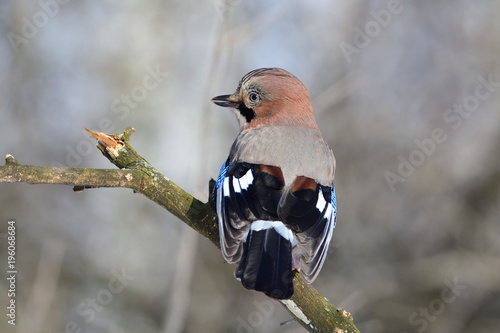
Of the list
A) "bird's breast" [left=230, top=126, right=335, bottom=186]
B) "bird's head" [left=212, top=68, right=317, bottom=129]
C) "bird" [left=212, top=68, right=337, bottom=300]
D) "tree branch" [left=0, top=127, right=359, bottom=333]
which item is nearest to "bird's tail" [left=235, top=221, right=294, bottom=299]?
"bird" [left=212, top=68, right=337, bottom=300]

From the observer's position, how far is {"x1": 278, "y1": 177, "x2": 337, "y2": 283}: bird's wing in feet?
11.3

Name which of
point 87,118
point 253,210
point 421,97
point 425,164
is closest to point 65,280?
point 87,118

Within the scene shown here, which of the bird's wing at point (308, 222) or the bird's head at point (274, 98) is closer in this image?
the bird's wing at point (308, 222)

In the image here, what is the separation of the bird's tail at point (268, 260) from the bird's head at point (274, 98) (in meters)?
1.02

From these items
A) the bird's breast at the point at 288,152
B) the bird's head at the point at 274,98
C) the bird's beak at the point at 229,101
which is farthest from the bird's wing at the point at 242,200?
the bird's beak at the point at 229,101

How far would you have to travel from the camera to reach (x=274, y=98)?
4.18 m

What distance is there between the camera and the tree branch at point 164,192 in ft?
10.6

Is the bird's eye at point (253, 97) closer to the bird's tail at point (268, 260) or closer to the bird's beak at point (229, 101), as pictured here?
the bird's beak at point (229, 101)

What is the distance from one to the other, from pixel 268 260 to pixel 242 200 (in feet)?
1.63

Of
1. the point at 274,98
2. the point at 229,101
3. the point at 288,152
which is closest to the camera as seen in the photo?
the point at 288,152

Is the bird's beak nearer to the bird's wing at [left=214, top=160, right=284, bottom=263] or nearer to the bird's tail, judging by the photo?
the bird's wing at [left=214, top=160, right=284, bottom=263]

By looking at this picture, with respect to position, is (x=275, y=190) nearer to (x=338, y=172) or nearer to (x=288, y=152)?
(x=288, y=152)

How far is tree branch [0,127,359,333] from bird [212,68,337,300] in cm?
14

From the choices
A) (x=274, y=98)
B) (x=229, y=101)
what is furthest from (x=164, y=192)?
(x=274, y=98)
